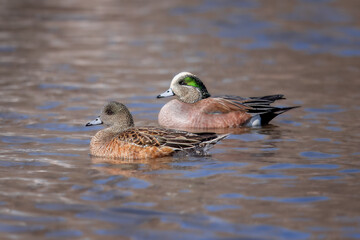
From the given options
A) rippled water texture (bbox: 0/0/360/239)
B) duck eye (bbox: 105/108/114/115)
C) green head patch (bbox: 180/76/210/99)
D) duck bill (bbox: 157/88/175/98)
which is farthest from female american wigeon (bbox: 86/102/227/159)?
green head patch (bbox: 180/76/210/99)

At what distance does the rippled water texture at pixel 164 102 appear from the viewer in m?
6.55

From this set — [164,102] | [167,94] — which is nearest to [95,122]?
[167,94]

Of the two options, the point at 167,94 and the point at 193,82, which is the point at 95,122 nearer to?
the point at 167,94

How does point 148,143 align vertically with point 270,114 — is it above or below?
below

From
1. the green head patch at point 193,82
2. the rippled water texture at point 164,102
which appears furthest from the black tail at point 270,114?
the green head patch at point 193,82

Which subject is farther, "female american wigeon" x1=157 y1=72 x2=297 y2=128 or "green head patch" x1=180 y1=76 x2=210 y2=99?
"green head patch" x1=180 y1=76 x2=210 y2=99

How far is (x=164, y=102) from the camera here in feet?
43.3

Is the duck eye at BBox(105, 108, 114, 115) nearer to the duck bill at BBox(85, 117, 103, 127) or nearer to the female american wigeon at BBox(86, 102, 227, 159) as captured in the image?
→ the duck bill at BBox(85, 117, 103, 127)

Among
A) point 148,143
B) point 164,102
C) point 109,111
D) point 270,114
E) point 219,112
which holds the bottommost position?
point 148,143

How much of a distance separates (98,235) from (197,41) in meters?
12.4

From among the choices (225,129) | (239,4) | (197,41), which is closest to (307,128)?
(225,129)

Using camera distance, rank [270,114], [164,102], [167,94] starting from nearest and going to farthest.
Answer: [270,114] < [167,94] < [164,102]

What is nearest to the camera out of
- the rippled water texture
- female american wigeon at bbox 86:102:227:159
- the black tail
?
the rippled water texture

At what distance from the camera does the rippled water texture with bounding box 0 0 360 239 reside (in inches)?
258
